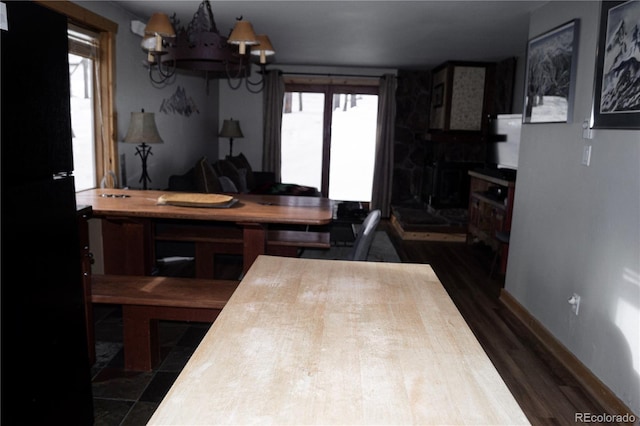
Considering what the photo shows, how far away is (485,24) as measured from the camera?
441 cm

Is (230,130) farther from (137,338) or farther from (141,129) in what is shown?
(137,338)

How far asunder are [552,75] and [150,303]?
2.93 meters

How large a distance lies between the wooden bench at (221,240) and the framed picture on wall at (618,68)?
1.93 metres

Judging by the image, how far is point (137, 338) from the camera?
2.73 metres

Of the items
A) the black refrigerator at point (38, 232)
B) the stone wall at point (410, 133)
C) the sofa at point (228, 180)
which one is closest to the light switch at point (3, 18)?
the black refrigerator at point (38, 232)

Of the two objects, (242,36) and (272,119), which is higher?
(242,36)

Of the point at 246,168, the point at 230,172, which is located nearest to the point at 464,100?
the point at 246,168

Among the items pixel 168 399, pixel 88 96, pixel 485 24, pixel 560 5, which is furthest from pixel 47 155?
pixel 485 24

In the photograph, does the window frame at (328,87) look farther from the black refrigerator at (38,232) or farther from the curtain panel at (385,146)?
the black refrigerator at (38,232)

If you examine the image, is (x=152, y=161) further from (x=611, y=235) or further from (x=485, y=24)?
(x=611, y=235)

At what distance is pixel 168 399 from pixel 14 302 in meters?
0.86

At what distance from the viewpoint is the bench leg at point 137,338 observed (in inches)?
107

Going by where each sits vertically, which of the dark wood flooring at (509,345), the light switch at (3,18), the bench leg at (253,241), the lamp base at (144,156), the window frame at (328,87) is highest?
the window frame at (328,87)

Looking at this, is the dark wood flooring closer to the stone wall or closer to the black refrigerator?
the black refrigerator
